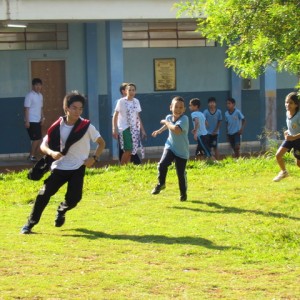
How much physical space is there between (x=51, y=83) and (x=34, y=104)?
1754mm

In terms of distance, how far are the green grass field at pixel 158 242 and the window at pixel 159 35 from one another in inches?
280

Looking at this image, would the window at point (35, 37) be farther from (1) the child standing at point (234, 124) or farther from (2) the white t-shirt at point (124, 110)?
(2) the white t-shirt at point (124, 110)

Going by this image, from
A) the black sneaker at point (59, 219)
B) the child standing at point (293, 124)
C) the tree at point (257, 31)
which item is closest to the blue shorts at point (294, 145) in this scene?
the child standing at point (293, 124)

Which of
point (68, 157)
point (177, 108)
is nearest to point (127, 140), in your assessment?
point (177, 108)

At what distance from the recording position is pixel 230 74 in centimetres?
2317

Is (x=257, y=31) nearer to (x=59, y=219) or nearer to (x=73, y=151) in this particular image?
(x=73, y=151)

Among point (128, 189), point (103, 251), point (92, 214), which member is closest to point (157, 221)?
point (92, 214)

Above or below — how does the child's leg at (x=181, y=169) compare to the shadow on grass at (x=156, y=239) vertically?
above

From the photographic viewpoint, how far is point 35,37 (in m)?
21.1

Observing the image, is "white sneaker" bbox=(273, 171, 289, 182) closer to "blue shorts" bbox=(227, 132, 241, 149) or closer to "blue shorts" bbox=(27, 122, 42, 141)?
"blue shorts" bbox=(227, 132, 241, 149)

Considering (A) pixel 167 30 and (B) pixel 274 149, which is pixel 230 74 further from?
(B) pixel 274 149

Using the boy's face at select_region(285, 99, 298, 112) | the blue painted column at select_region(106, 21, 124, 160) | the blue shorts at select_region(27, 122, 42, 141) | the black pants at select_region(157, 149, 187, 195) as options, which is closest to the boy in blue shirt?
the blue painted column at select_region(106, 21, 124, 160)

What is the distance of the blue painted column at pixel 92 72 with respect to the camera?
849 inches

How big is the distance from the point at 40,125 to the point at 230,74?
17.7 ft
